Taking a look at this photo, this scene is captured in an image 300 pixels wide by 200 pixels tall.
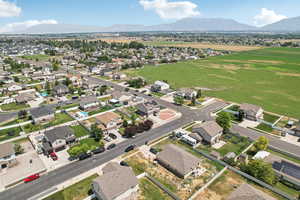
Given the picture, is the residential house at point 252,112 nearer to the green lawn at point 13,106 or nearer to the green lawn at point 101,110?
the green lawn at point 101,110

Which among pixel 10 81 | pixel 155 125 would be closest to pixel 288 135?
pixel 155 125

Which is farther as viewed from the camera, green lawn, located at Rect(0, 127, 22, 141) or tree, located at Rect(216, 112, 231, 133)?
tree, located at Rect(216, 112, 231, 133)

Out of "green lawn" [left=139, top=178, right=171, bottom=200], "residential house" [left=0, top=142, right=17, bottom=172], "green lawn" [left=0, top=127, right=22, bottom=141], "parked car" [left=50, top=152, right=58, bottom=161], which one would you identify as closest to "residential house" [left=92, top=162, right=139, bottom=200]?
"green lawn" [left=139, top=178, right=171, bottom=200]

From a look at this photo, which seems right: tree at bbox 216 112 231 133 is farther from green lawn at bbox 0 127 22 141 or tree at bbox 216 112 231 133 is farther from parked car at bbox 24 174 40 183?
green lawn at bbox 0 127 22 141

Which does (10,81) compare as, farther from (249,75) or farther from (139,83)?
(249,75)

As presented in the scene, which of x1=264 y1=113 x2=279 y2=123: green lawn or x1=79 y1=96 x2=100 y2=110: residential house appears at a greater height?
x1=79 y1=96 x2=100 y2=110: residential house

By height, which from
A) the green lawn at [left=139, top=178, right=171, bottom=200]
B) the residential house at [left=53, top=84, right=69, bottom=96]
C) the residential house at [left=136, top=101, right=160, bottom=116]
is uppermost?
the residential house at [left=53, top=84, right=69, bottom=96]
